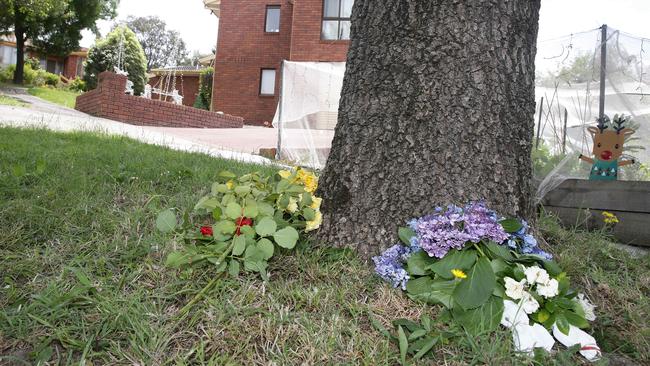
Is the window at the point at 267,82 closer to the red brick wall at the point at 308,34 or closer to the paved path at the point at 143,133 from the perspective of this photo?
the red brick wall at the point at 308,34

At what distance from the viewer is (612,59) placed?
14.0 feet

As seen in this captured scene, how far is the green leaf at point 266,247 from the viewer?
1.97m

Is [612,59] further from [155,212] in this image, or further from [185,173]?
[155,212]

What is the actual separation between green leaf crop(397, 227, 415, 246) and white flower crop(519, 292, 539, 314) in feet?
1.57

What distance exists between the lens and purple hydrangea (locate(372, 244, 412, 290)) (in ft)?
6.47

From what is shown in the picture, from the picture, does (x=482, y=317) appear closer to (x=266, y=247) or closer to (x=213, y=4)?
(x=266, y=247)

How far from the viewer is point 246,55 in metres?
19.5

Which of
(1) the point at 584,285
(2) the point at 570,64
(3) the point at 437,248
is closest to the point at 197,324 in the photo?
(3) the point at 437,248

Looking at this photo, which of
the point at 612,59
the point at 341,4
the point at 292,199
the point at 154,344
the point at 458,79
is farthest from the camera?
the point at 341,4

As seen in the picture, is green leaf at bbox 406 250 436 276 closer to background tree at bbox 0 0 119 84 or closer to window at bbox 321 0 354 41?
window at bbox 321 0 354 41

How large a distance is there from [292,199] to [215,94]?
18.3 meters

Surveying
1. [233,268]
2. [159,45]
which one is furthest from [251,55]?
[159,45]

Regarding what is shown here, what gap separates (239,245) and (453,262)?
2.70 ft

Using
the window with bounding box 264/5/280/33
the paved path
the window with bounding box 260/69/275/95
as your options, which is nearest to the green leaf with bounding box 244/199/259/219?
the paved path
